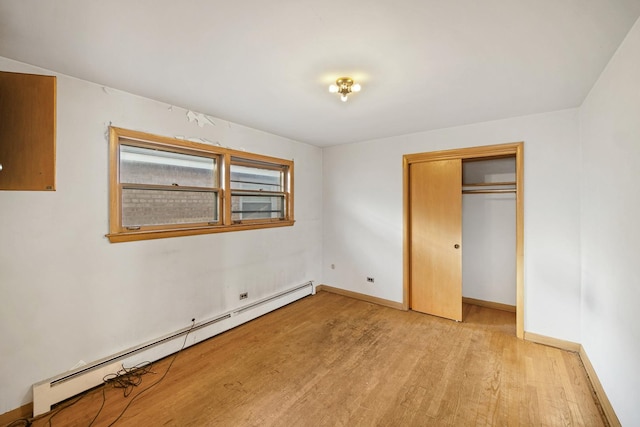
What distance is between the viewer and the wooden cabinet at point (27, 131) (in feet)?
4.56

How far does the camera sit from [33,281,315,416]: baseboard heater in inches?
76.2

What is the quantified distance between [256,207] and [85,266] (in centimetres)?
192

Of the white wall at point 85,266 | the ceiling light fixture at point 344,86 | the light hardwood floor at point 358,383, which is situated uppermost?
the ceiling light fixture at point 344,86

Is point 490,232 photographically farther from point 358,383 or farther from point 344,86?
point 344,86

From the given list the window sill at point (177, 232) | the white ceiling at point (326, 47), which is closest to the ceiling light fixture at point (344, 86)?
the white ceiling at point (326, 47)

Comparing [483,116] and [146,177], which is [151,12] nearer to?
[146,177]

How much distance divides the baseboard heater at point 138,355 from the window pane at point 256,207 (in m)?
1.14

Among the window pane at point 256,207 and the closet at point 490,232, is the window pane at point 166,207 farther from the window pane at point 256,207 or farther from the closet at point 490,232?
the closet at point 490,232

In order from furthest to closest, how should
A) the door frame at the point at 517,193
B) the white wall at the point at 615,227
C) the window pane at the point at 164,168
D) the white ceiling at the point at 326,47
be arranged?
the door frame at the point at 517,193
the window pane at the point at 164,168
the white wall at the point at 615,227
the white ceiling at the point at 326,47

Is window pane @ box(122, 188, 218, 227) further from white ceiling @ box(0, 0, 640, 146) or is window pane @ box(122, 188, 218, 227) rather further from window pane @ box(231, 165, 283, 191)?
white ceiling @ box(0, 0, 640, 146)

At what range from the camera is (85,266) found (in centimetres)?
215

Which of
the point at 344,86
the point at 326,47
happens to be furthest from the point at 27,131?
the point at 344,86

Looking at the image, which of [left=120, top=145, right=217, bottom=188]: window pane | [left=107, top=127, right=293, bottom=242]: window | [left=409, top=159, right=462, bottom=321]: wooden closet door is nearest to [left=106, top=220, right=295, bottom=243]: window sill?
[left=107, top=127, right=293, bottom=242]: window

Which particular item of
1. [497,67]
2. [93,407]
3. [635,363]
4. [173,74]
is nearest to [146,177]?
[173,74]
